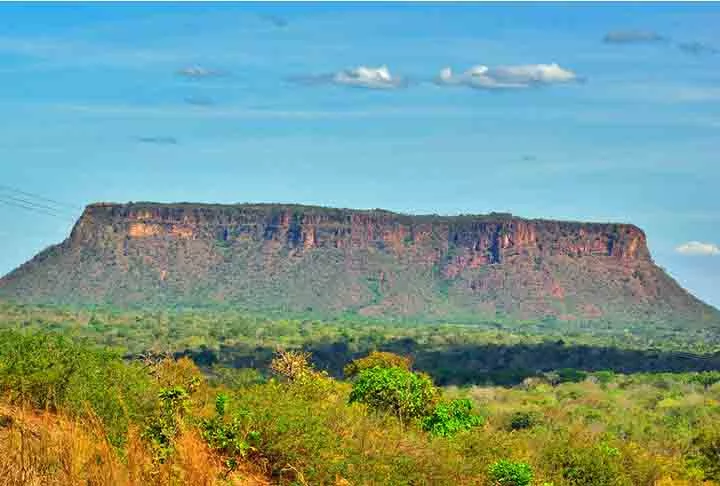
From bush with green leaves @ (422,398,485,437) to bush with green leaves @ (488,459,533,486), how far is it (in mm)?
6236

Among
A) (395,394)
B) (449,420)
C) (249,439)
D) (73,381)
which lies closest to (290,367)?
(395,394)

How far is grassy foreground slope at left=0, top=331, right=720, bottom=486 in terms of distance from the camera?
905cm

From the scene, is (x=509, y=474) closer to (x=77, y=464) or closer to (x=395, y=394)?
(x=395, y=394)

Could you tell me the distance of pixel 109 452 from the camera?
827cm

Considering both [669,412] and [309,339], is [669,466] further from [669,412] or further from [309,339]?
[309,339]

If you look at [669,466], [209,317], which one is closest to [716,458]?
[669,466]

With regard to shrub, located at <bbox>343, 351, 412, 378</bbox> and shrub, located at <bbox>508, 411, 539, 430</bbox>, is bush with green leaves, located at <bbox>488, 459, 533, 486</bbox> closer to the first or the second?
shrub, located at <bbox>508, 411, 539, 430</bbox>

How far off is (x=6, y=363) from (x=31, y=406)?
147cm

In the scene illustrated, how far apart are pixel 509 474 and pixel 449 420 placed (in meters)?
9.54

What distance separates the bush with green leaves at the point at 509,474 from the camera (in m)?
22.1

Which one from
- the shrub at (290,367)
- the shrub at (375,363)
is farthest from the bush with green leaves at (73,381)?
the shrub at (375,363)

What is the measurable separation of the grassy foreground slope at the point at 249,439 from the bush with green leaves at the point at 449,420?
8 centimetres

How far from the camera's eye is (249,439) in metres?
18.9

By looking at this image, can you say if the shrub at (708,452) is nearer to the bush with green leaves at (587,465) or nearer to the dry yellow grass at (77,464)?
the bush with green leaves at (587,465)
